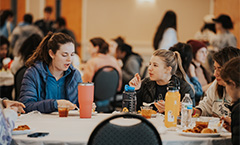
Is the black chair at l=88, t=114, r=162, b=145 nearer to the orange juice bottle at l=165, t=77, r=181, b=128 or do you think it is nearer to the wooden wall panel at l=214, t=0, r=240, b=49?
the orange juice bottle at l=165, t=77, r=181, b=128

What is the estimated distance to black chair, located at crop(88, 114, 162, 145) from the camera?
1654mm

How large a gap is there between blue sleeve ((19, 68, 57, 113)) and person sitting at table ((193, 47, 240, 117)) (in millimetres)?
995

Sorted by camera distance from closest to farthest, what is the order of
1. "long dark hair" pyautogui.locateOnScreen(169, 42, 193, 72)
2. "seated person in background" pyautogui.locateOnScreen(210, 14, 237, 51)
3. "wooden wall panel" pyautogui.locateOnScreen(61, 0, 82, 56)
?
1. "long dark hair" pyautogui.locateOnScreen(169, 42, 193, 72)
2. "seated person in background" pyautogui.locateOnScreen(210, 14, 237, 51)
3. "wooden wall panel" pyautogui.locateOnScreen(61, 0, 82, 56)

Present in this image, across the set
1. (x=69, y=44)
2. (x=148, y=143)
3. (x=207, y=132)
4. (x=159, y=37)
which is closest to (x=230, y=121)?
(x=207, y=132)

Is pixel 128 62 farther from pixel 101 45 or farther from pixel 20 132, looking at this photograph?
pixel 20 132

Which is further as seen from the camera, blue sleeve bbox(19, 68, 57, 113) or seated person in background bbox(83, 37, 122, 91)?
seated person in background bbox(83, 37, 122, 91)

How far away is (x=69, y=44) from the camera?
2854mm

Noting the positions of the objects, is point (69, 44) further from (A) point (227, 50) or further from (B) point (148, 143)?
(B) point (148, 143)

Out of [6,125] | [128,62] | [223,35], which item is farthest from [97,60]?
[6,125]

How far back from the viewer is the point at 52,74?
2.86 metres

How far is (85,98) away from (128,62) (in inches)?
131

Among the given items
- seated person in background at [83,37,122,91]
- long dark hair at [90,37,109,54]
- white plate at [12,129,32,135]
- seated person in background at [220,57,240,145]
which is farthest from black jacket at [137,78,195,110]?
long dark hair at [90,37,109,54]

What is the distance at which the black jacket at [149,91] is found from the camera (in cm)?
286

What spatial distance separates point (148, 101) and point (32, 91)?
2.81 feet
